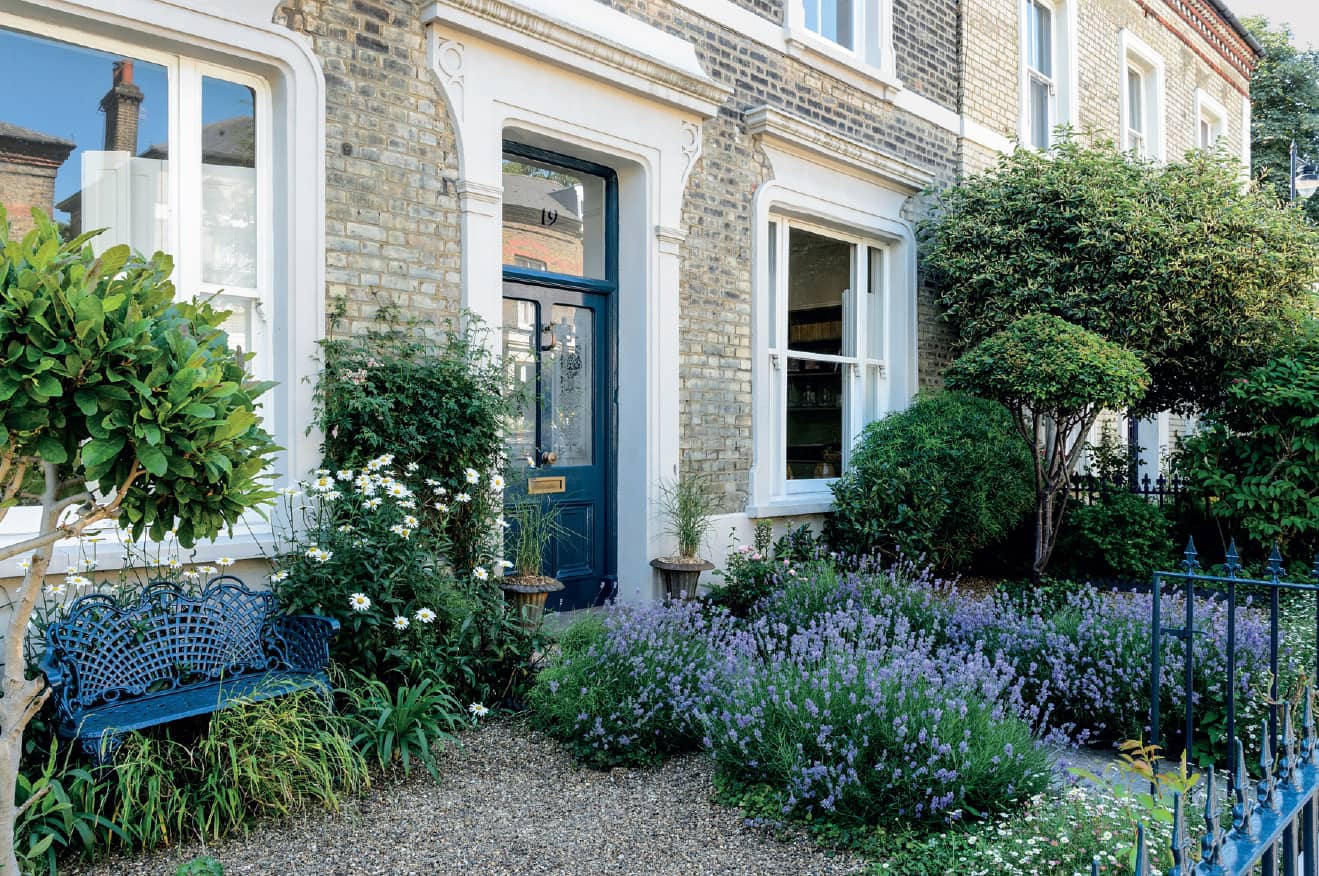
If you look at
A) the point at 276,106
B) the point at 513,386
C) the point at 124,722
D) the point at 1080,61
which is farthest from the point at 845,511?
the point at 1080,61

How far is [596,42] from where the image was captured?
6430 millimetres

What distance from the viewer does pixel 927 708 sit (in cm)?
386

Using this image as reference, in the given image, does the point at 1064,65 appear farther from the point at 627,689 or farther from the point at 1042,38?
the point at 627,689

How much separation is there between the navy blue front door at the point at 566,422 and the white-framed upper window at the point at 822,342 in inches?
69.9

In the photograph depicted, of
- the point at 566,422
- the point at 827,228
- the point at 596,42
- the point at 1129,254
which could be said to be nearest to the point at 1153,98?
the point at 1129,254

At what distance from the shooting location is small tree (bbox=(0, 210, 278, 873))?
7.65 ft

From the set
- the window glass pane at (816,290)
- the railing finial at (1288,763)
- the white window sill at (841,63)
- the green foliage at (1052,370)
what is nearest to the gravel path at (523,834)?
the railing finial at (1288,763)

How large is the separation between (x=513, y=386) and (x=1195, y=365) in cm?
714

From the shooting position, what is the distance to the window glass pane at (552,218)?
6.73 meters

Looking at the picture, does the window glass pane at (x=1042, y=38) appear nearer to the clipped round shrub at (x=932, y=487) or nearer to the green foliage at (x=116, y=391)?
the clipped round shrub at (x=932, y=487)

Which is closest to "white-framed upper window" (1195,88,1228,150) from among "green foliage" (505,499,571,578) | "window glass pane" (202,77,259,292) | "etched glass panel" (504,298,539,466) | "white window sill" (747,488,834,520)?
"white window sill" (747,488,834,520)

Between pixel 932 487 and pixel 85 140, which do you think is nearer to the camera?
pixel 85 140

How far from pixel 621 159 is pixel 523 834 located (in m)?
4.84

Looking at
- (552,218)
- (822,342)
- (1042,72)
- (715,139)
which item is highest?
(1042,72)
